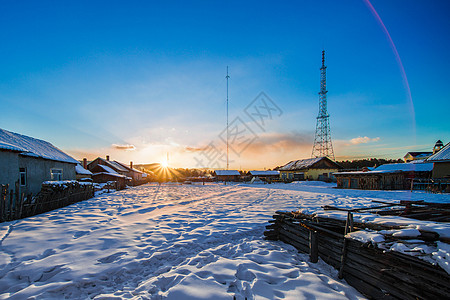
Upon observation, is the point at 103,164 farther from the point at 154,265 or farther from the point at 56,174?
the point at 154,265

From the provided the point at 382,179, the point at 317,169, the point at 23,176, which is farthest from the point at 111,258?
the point at 317,169

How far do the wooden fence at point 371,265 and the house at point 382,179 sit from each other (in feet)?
75.8

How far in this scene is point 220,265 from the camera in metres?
4.72

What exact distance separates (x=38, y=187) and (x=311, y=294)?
21.0 meters

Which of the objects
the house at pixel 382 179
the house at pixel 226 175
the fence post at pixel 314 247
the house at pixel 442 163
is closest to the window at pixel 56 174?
the fence post at pixel 314 247

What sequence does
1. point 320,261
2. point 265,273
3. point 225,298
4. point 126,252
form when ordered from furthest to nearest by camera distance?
point 126,252, point 320,261, point 265,273, point 225,298

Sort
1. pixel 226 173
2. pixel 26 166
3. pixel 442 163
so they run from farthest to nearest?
pixel 226 173
pixel 442 163
pixel 26 166

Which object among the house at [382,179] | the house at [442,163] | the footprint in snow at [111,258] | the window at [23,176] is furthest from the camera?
the house at [382,179]

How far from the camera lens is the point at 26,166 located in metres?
15.3

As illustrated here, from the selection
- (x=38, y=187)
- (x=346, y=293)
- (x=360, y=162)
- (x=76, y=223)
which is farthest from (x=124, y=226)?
(x=360, y=162)

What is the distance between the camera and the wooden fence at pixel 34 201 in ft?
27.0

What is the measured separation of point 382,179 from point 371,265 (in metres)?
25.9

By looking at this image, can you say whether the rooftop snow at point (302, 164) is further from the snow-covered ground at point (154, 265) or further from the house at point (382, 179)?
the snow-covered ground at point (154, 265)

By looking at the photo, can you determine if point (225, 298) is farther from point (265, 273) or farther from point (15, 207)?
point (15, 207)
